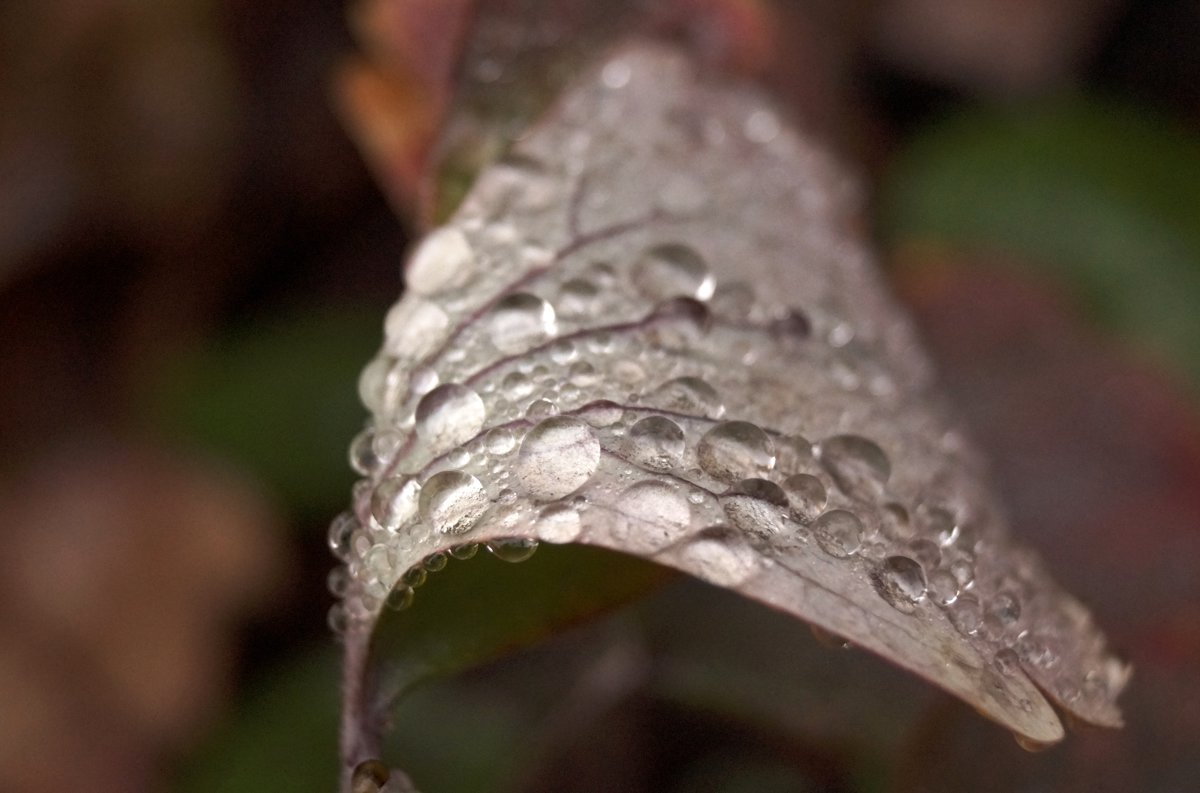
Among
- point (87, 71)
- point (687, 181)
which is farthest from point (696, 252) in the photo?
point (87, 71)

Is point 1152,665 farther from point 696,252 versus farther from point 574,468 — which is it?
point 574,468

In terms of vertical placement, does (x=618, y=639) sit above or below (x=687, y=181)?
below

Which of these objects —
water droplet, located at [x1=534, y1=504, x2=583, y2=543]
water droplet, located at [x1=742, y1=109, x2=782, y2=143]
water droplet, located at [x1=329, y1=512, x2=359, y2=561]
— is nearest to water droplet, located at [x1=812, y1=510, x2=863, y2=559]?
water droplet, located at [x1=534, y1=504, x2=583, y2=543]

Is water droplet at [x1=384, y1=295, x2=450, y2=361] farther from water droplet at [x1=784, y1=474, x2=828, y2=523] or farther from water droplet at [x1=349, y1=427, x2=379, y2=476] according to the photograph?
water droplet at [x1=784, y1=474, x2=828, y2=523]

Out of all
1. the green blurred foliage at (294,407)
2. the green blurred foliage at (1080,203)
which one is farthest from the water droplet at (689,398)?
the green blurred foliage at (294,407)

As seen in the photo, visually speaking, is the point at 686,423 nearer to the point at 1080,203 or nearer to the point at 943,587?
the point at 943,587

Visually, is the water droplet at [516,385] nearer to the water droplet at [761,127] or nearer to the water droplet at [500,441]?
the water droplet at [500,441]
